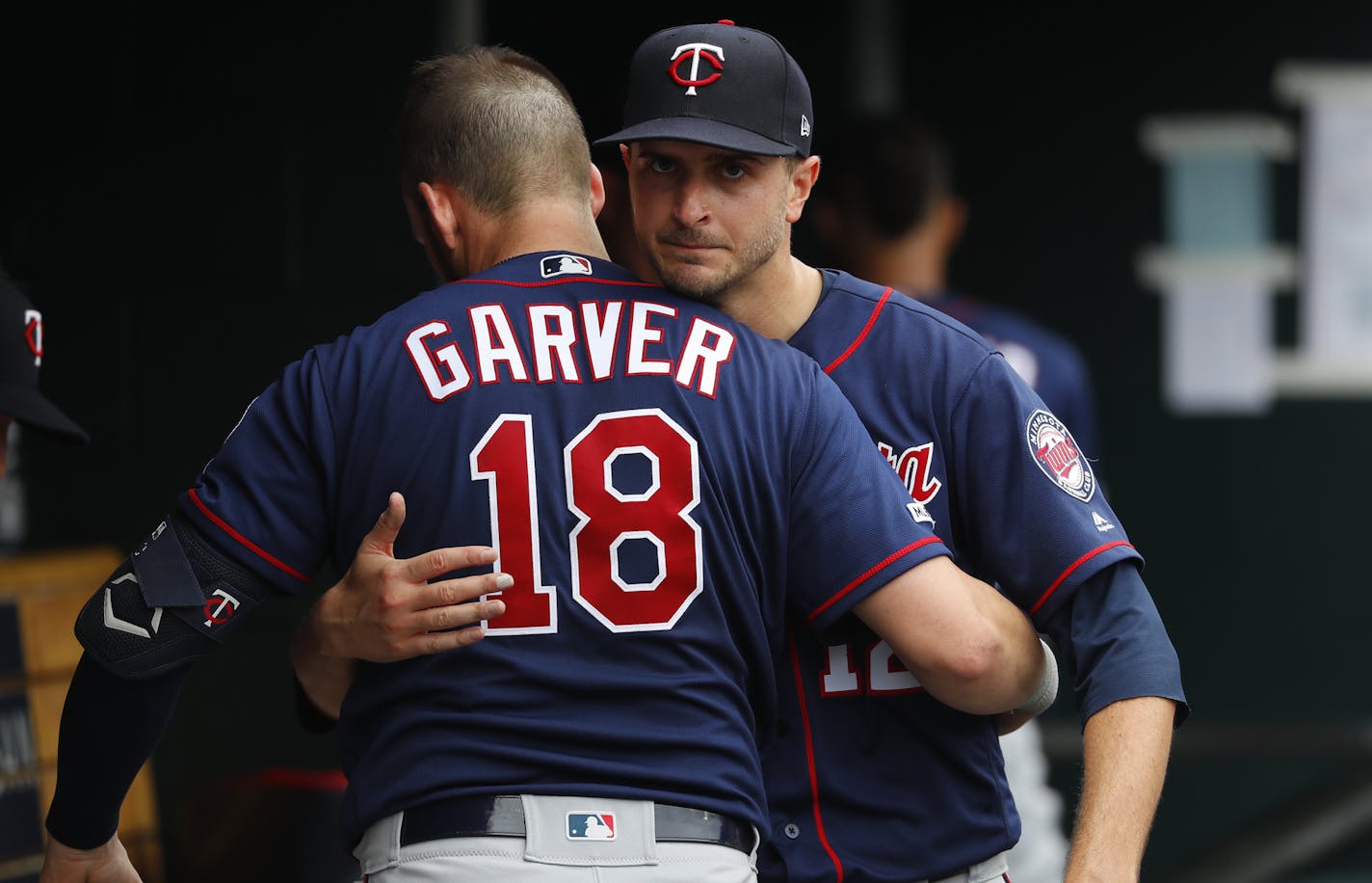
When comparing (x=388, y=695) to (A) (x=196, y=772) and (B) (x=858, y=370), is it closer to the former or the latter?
(B) (x=858, y=370)

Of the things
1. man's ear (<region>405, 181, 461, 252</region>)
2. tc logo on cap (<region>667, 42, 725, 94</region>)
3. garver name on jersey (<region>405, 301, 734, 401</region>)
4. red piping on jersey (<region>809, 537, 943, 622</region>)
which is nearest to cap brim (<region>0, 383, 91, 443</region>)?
man's ear (<region>405, 181, 461, 252</region>)

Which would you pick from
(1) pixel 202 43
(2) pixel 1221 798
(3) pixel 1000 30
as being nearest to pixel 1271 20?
(3) pixel 1000 30

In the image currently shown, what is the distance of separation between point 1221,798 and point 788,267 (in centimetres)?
356

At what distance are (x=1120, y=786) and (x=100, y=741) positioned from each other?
118 cm

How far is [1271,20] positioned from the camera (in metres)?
5.14

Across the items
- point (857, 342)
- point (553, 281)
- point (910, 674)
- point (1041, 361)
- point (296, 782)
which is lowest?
point (296, 782)

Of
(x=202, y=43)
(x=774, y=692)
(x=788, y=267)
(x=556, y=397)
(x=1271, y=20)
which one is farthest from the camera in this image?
(x=1271, y=20)

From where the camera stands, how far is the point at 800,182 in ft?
7.42

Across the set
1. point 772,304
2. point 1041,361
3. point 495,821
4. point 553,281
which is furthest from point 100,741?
point 1041,361

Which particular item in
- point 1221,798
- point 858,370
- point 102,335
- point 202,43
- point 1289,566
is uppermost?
point 202,43

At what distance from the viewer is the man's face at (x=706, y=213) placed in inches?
83.2

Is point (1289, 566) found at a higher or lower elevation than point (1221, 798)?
higher

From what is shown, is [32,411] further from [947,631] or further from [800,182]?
[947,631]

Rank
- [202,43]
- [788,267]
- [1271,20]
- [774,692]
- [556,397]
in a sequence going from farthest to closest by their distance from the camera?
[1271,20] < [202,43] < [788,267] < [774,692] < [556,397]
